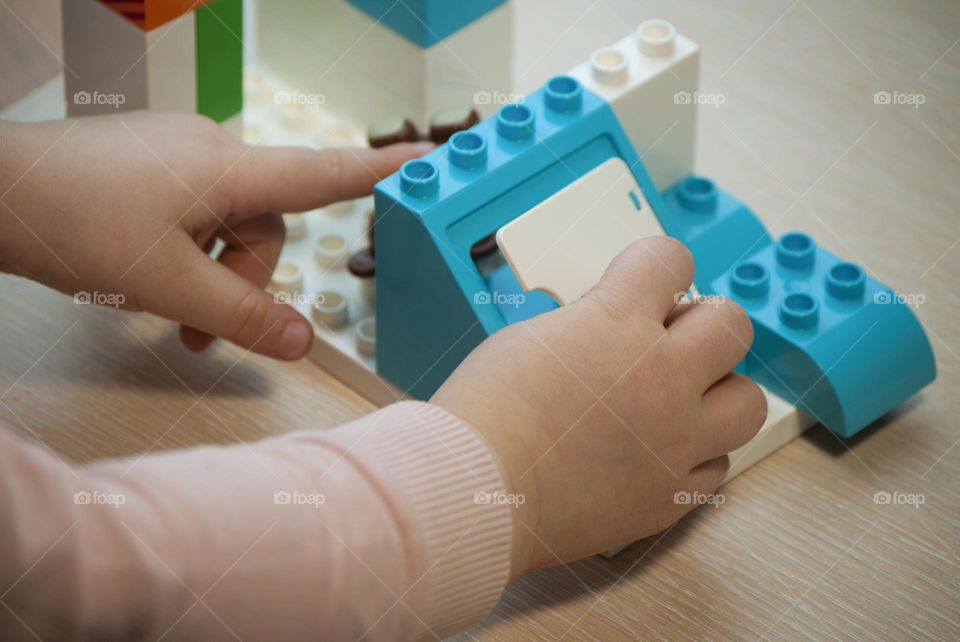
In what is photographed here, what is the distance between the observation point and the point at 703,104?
0.94 m

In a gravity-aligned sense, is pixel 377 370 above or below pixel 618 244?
below

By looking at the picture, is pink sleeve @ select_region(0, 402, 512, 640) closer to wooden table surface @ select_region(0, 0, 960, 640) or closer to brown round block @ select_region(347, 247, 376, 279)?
wooden table surface @ select_region(0, 0, 960, 640)

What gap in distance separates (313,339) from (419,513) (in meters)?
0.27

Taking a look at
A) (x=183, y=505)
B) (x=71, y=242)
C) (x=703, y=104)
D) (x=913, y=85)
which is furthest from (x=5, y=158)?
(x=913, y=85)

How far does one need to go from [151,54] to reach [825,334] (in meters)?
0.47

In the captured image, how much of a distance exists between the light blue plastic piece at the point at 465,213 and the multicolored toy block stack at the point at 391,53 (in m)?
0.12

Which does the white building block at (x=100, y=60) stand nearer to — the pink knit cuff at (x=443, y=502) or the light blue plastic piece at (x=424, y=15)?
the light blue plastic piece at (x=424, y=15)

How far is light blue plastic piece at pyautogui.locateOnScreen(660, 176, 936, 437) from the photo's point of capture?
0.67 metres

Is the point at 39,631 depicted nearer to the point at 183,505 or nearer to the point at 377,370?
the point at 183,505

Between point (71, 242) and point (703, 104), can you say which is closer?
point (71, 242)

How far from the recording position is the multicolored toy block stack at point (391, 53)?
Answer: 2.61 feet

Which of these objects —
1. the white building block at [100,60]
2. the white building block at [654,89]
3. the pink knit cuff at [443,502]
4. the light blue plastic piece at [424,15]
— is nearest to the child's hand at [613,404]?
the pink knit cuff at [443,502]

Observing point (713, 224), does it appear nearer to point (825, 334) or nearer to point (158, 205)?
point (825, 334)

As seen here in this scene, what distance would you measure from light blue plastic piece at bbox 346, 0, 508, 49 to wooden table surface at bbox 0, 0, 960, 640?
0.16m
